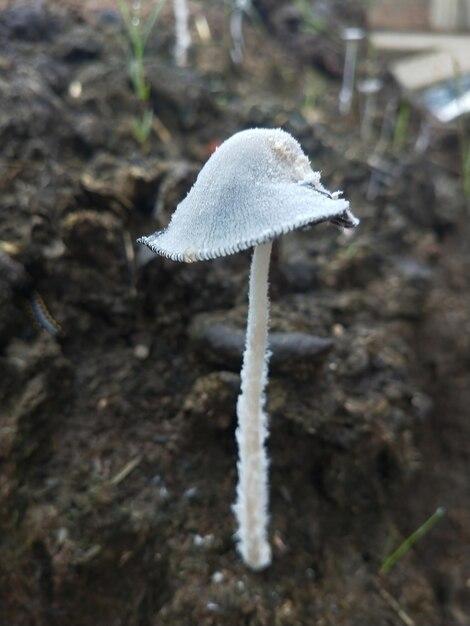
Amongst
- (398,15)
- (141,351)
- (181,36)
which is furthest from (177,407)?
(398,15)

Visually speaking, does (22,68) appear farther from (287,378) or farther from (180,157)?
(287,378)

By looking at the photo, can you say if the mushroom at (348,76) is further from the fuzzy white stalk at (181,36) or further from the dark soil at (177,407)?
the dark soil at (177,407)

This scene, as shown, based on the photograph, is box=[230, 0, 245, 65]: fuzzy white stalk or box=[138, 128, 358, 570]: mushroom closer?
box=[138, 128, 358, 570]: mushroom

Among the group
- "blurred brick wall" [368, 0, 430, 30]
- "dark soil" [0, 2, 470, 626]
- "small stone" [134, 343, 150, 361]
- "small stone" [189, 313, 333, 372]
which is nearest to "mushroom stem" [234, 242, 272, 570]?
"dark soil" [0, 2, 470, 626]

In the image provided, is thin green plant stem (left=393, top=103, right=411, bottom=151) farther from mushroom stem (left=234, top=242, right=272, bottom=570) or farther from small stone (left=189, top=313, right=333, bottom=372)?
mushroom stem (left=234, top=242, right=272, bottom=570)

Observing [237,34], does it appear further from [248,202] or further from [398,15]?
[248,202]
